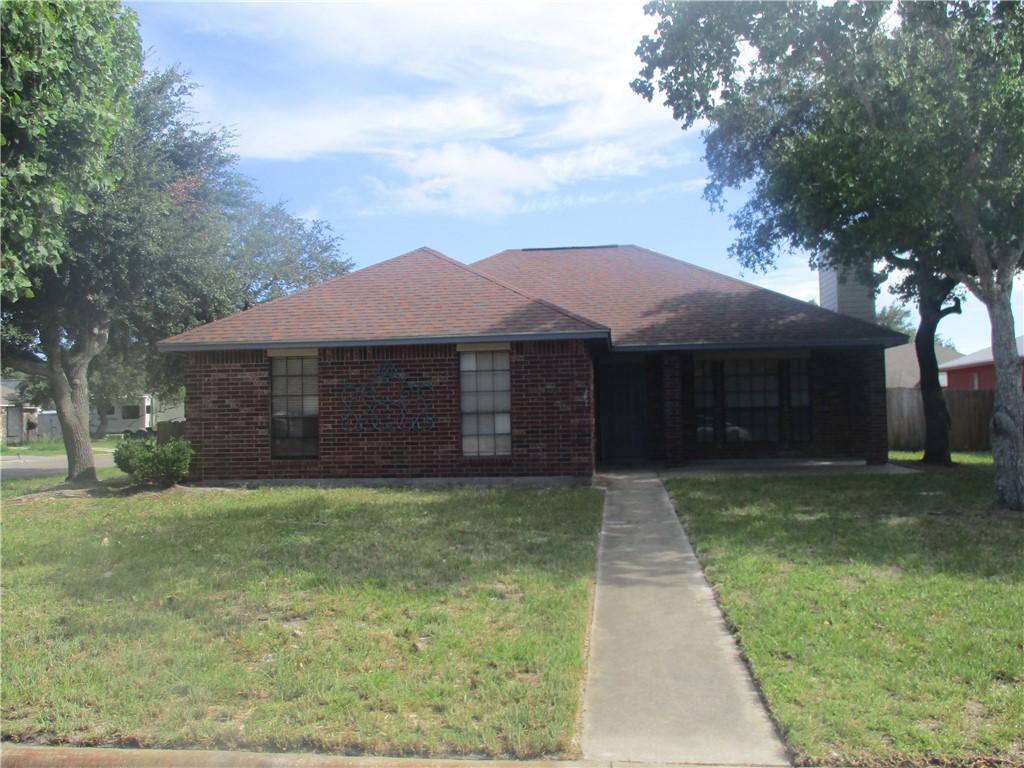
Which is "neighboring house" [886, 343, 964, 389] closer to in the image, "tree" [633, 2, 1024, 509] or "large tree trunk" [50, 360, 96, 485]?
"tree" [633, 2, 1024, 509]

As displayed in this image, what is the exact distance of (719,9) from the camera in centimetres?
1171

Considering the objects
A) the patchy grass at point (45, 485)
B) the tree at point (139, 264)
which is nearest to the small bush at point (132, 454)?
the patchy grass at point (45, 485)

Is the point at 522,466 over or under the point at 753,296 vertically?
under

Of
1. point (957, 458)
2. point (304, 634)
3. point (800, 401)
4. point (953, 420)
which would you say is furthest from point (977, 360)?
point (304, 634)

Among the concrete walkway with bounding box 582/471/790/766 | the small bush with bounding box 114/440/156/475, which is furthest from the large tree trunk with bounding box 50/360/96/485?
the concrete walkway with bounding box 582/471/790/766

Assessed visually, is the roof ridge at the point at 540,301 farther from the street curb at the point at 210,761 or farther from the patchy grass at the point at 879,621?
the street curb at the point at 210,761

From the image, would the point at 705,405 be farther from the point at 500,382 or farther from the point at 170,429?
the point at 170,429

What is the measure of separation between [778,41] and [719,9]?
932mm

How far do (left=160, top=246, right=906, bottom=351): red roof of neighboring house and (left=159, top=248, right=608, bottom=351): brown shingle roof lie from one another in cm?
2

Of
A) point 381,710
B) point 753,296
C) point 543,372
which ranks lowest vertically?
point 381,710

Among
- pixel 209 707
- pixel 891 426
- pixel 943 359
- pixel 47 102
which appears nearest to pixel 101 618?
pixel 209 707

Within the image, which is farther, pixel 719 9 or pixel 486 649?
pixel 719 9

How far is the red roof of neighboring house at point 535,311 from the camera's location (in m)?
14.3

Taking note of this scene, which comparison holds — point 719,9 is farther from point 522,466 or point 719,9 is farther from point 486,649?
point 486,649
